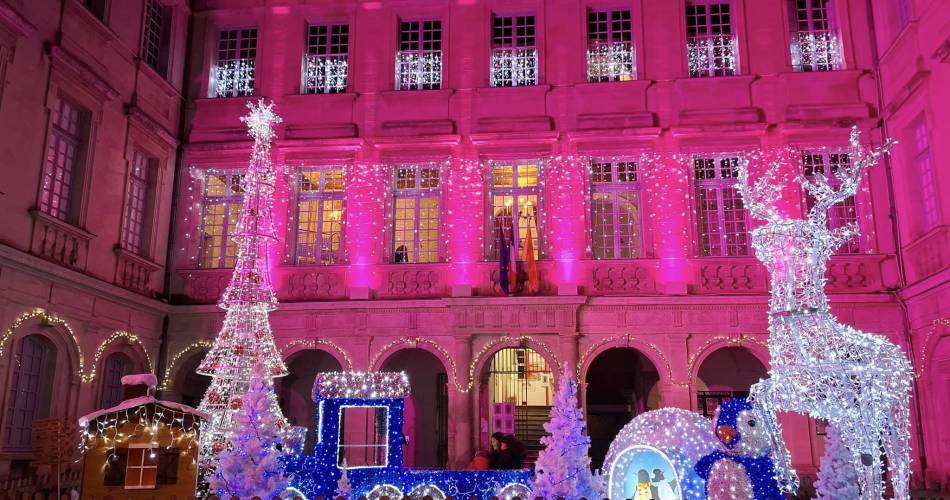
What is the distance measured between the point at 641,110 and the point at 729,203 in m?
2.45

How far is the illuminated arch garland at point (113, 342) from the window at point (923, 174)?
45.2 feet

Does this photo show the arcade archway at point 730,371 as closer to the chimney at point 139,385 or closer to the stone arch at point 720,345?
the stone arch at point 720,345

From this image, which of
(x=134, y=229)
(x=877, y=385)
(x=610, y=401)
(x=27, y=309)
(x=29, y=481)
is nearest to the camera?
(x=877, y=385)

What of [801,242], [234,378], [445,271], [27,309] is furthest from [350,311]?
[801,242]

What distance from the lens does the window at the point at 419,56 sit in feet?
53.2

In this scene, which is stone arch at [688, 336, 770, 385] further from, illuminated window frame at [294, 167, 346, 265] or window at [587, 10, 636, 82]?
illuminated window frame at [294, 167, 346, 265]

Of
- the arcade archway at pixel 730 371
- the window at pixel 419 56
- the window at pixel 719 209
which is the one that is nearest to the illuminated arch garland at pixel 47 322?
the window at pixel 419 56

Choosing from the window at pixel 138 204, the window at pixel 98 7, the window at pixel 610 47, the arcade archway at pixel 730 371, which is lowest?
the arcade archway at pixel 730 371

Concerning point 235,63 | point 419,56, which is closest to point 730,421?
point 419,56

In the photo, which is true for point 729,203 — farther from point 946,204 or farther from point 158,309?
point 158,309

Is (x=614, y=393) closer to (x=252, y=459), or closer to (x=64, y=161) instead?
(x=252, y=459)

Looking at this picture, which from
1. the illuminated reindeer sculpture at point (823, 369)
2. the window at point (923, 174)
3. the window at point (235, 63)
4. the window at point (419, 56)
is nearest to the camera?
the illuminated reindeer sculpture at point (823, 369)

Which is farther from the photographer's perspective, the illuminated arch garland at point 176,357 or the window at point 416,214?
the window at point 416,214

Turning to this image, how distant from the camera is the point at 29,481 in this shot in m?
10.2
